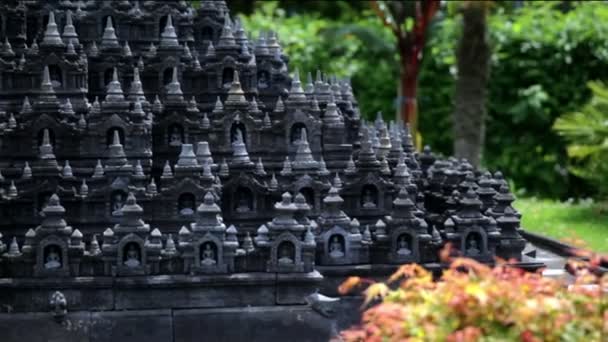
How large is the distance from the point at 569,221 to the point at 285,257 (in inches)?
460

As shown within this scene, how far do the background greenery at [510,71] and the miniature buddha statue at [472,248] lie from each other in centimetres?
1632

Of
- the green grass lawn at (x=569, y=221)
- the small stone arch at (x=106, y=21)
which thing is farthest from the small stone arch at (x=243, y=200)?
the green grass lawn at (x=569, y=221)

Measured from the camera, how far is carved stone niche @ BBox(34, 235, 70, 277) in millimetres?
14125

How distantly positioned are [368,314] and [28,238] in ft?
19.5

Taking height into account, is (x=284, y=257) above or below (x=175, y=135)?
below

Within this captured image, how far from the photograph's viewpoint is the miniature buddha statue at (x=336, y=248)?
49.1ft

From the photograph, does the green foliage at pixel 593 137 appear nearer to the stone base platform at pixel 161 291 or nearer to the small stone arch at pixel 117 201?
the stone base platform at pixel 161 291

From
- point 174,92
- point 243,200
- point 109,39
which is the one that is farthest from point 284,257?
point 109,39

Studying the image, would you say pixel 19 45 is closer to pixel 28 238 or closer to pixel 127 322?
pixel 28 238

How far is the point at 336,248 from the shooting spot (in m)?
15.0

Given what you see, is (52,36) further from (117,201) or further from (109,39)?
(117,201)

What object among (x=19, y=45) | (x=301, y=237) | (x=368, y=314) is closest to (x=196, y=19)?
(x=19, y=45)

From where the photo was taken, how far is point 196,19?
18.2 m

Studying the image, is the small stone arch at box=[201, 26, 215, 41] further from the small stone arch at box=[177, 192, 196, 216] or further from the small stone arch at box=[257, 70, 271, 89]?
the small stone arch at box=[177, 192, 196, 216]
